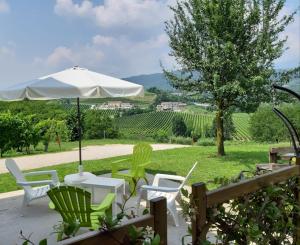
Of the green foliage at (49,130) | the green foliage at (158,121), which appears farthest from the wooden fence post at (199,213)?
the green foliage at (158,121)

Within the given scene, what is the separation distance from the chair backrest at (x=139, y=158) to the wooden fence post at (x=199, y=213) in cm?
414


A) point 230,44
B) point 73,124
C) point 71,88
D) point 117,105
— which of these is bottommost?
point 73,124

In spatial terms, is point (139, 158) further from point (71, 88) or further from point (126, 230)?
point (126, 230)

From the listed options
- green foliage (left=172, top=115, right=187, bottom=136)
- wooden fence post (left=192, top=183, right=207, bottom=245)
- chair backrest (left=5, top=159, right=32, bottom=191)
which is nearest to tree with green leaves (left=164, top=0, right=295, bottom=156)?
chair backrest (left=5, top=159, right=32, bottom=191)

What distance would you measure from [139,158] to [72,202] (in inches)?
113

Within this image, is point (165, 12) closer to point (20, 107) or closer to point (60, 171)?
point (60, 171)

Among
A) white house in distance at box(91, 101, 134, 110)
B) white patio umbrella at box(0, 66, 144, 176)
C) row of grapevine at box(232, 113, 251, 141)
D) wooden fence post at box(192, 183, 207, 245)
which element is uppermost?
white house in distance at box(91, 101, 134, 110)

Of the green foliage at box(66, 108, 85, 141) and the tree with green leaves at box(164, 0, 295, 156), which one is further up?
the tree with green leaves at box(164, 0, 295, 156)

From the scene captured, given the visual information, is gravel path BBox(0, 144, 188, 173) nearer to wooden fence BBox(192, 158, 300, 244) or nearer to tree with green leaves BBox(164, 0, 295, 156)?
tree with green leaves BBox(164, 0, 295, 156)

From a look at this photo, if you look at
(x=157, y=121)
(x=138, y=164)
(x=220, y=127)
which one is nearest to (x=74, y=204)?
(x=138, y=164)

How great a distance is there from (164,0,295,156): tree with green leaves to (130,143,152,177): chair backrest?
13.7ft

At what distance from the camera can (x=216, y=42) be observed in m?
10.3

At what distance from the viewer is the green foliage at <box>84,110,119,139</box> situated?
2081 cm

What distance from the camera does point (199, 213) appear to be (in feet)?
6.54
